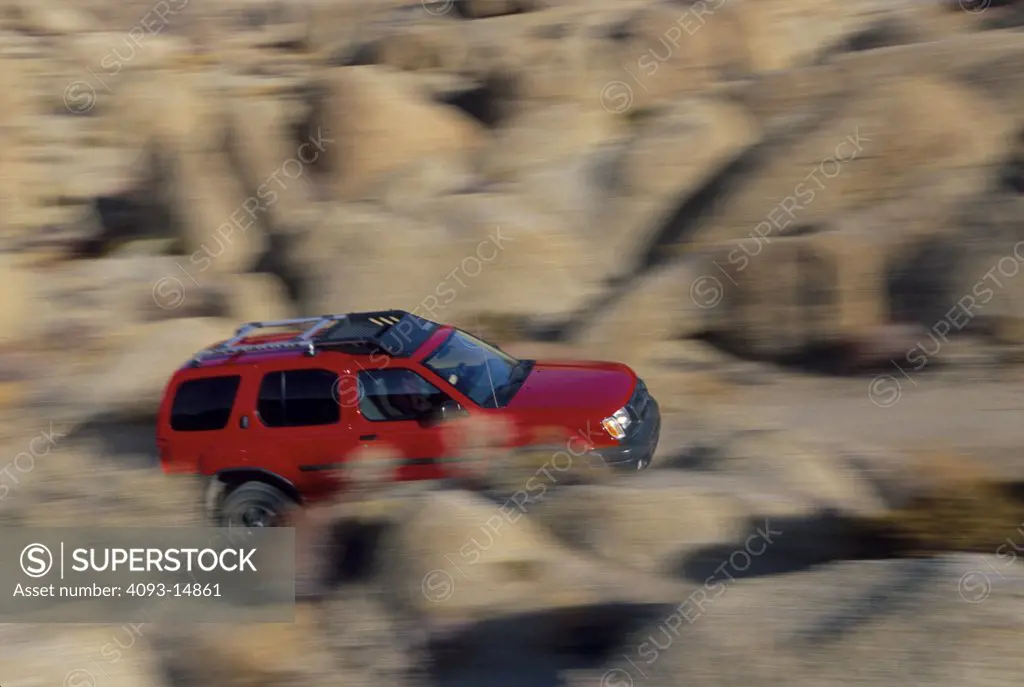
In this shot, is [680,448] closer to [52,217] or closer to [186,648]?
[186,648]

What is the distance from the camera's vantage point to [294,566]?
7.65 metres

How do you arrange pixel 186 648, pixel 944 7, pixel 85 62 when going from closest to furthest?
pixel 186 648 < pixel 944 7 < pixel 85 62

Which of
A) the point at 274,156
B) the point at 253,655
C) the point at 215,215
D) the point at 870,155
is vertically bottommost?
the point at 253,655

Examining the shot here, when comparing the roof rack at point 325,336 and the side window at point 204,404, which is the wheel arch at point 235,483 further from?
the roof rack at point 325,336

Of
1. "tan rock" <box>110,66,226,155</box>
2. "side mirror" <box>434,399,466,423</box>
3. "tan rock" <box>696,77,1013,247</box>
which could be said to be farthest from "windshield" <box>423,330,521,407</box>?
"tan rock" <box>110,66,226,155</box>

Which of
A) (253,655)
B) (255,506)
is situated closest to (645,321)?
(255,506)

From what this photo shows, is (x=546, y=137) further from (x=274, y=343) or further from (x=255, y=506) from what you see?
(x=255, y=506)

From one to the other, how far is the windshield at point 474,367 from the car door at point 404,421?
215mm

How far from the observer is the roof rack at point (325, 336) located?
8.30 m

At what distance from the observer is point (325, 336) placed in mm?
8594

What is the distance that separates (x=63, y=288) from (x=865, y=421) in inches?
480

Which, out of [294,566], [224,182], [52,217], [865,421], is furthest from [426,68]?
[294,566]

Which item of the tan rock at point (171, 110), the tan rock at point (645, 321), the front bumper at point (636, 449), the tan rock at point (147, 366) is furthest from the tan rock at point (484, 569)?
the tan rock at point (171, 110)

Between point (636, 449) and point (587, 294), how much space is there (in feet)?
18.1
